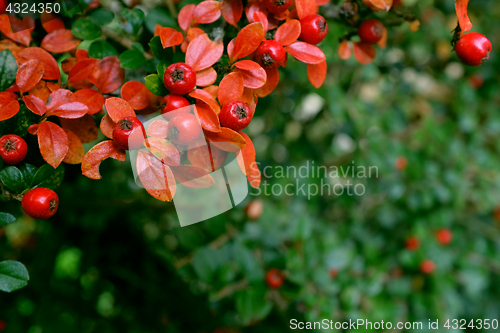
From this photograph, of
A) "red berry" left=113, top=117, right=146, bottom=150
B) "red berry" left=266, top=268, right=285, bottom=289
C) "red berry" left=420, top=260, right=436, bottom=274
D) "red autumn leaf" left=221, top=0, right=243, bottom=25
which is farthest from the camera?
"red berry" left=420, top=260, right=436, bottom=274

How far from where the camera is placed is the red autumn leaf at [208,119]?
1.31 feet

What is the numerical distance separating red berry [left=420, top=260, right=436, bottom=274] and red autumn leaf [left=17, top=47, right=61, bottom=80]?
1.39 meters

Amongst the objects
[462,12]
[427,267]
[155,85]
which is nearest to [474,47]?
[462,12]

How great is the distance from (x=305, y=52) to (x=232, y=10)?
0.14 meters

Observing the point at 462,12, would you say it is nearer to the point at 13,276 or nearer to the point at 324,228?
the point at 13,276

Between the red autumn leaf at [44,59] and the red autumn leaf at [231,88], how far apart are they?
10.5 inches

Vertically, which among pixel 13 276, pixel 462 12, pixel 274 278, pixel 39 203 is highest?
pixel 462 12

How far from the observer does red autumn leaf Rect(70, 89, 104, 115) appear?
457 millimetres

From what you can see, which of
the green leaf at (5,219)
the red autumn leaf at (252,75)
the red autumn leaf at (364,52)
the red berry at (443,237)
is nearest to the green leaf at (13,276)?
the green leaf at (5,219)

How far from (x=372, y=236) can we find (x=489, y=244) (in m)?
0.60

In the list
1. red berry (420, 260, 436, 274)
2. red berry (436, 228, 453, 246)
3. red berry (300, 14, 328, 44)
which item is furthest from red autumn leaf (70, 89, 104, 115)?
red berry (436, 228, 453, 246)

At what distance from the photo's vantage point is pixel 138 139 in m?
0.39

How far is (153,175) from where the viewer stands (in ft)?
1.30

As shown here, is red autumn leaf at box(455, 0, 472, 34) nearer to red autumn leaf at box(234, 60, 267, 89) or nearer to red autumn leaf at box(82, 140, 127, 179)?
red autumn leaf at box(234, 60, 267, 89)
